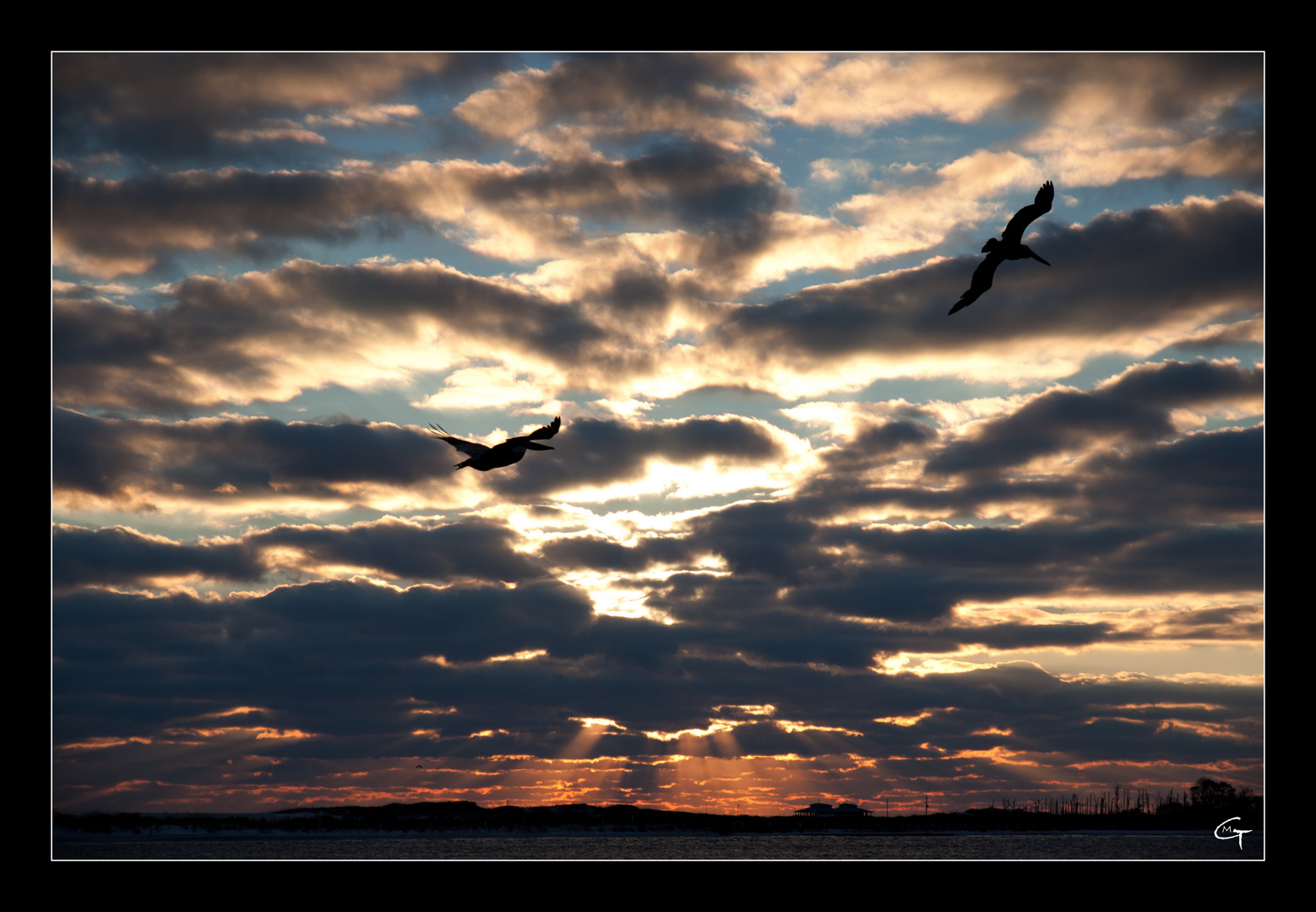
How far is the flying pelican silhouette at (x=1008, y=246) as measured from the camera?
3069 centimetres

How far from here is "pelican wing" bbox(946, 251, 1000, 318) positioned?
30.1m

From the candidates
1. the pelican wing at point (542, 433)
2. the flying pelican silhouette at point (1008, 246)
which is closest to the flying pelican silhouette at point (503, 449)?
the pelican wing at point (542, 433)

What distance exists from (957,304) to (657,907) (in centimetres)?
3121

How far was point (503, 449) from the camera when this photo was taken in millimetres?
31938

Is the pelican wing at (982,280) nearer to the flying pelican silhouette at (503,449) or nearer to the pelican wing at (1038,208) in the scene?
the pelican wing at (1038,208)

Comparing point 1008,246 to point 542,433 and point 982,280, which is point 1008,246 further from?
point 542,433

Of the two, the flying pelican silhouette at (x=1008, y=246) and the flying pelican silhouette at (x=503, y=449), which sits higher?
the flying pelican silhouette at (x=1008, y=246)

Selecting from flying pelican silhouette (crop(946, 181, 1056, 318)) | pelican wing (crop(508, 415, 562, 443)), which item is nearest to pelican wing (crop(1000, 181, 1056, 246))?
flying pelican silhouette (crop(946, 181, 1056, 318))

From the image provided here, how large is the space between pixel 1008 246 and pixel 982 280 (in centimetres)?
270

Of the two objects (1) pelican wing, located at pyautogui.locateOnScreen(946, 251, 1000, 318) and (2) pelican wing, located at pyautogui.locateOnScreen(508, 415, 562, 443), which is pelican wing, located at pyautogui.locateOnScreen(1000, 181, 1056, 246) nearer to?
(1) pelican wing, located at pyautogui.locateOnScreen(946, 251, 1000, 318)

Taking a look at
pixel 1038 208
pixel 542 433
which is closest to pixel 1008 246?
pixel 1038 208

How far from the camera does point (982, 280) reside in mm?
31297
